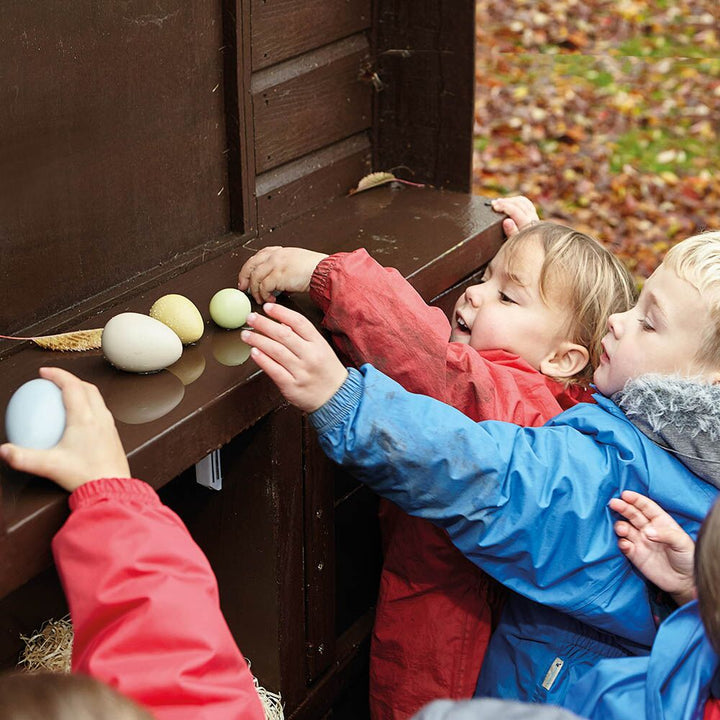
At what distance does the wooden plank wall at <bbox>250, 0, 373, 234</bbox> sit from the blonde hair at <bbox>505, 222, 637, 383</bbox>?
664mm

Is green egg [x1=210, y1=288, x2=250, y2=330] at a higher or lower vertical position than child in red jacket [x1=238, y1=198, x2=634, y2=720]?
higher

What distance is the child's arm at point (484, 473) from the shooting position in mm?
1854

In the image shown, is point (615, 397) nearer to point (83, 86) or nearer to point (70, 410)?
point (70, 410)

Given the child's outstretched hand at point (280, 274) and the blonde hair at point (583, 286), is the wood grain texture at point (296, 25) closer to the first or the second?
the child's outstretched hand at point (280, 274)

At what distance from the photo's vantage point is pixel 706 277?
78.5 inches

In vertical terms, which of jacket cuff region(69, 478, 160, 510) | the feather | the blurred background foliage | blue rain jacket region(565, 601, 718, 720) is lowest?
the blurred background foliage

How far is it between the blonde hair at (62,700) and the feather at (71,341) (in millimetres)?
981

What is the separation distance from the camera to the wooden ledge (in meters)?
1.57

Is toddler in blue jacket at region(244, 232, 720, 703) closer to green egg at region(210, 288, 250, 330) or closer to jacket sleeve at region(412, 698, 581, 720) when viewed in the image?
green egg at region(210, 288, 250, 330)

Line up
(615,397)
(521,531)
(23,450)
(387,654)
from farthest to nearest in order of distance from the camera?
(387,654) → (615,397) → (521,531) → (23,450)

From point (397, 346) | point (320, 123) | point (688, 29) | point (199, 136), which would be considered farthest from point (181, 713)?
point (688, 29)

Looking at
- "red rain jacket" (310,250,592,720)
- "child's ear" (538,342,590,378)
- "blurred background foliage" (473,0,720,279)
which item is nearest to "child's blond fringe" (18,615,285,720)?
"red rain jacket" (310,250,592,720)

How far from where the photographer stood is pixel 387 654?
236cm

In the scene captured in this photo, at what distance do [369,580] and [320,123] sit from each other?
1216 millimetres
